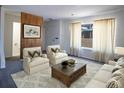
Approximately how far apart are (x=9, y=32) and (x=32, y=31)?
1.25 m

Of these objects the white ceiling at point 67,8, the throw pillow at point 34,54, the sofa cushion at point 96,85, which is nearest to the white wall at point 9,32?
the white ceiling at point 67,8

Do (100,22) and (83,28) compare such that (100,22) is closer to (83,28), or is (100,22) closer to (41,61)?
(83,28)

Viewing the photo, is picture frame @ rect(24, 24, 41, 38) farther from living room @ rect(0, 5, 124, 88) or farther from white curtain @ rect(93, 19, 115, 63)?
white curtain @ rect(93, 19, 115, 63)

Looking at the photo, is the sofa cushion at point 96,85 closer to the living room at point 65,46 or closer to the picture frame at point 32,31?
the living room at point 65,46

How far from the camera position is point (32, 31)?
5.61 meters

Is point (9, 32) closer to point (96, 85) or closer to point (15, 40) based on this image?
point (15, 40)

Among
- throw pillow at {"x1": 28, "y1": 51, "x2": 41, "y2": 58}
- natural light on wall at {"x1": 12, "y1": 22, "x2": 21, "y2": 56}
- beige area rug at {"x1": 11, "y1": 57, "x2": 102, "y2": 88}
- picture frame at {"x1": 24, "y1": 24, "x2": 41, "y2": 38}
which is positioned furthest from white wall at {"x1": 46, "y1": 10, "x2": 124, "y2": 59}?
throw pillow at {"x1": 28, "y1": 51, "x2": 41, "y2": 58}

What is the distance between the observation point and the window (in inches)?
227

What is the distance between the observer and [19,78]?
10.0ft

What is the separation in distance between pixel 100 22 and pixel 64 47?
9.48 feet

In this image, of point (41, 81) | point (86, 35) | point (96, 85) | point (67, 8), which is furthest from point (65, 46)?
point (96, 85)

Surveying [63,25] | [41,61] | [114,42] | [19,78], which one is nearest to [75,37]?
[63,25]

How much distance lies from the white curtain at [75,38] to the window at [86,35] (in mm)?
217

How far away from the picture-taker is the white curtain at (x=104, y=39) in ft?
15.4
